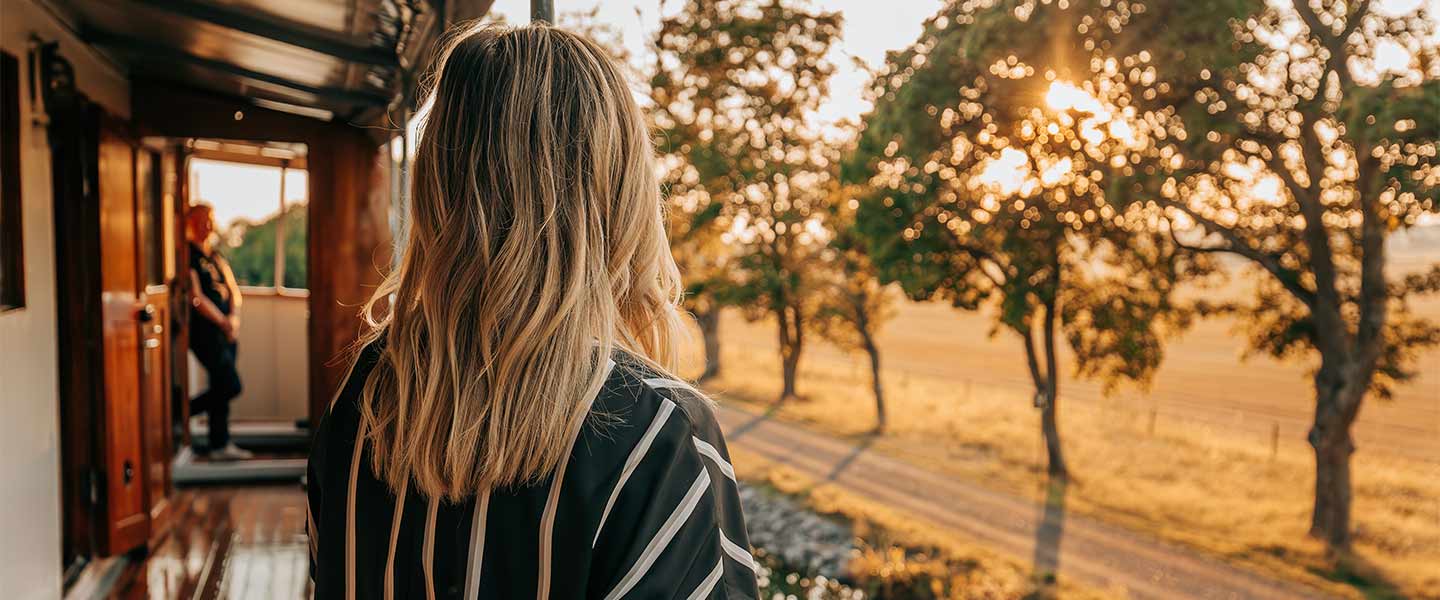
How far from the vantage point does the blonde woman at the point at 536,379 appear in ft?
2.40

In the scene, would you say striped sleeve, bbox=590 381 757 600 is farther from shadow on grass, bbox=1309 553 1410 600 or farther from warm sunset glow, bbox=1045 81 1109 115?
shadow on grass, bbox=1309 553 1410 600

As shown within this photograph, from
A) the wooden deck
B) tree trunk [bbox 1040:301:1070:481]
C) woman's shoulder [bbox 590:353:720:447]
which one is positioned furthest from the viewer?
tree trunk [bbox 1040:301:1070:481]

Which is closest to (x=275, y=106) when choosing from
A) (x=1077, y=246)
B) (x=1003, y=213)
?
(x=1003, y=213)

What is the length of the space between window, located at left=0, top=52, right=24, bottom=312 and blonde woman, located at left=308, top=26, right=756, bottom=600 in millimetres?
2328

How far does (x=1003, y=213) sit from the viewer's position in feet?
36.5

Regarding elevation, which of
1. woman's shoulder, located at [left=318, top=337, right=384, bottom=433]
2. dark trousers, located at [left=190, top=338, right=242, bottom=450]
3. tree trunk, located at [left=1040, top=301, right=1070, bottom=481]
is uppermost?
woman's shoulder, located at [left=318, top=337, right=384, bottom=433]

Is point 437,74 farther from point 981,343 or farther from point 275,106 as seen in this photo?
point 981,343

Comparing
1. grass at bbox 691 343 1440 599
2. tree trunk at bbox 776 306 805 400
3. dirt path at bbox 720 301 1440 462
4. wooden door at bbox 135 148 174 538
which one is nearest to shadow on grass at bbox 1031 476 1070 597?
grass at bbox 691 343 1440 599

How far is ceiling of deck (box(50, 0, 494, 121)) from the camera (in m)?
2.61

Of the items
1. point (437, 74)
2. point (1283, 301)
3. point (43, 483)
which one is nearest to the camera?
point (437, 74)

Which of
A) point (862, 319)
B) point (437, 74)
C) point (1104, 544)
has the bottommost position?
point (1104, 544)

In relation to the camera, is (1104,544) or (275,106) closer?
(275,106)

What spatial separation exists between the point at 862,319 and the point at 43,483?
15286mm

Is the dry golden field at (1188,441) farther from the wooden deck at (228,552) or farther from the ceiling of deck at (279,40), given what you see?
the ceiling of deck at (279,40)
